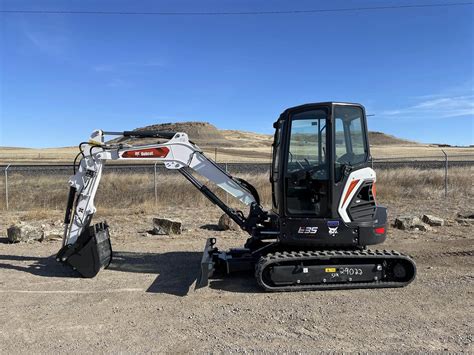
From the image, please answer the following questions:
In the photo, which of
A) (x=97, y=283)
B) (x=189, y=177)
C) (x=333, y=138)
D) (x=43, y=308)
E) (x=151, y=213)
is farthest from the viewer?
(x=151, y=213)

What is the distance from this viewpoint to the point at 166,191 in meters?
16.4

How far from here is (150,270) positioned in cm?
807

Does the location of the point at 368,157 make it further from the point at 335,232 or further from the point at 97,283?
the point at 97,283

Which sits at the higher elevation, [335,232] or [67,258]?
[335,232]

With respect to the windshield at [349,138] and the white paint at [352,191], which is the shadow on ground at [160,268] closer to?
the white paint at [352,191]

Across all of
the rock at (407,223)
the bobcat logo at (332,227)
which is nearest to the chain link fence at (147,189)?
the rock at (407,223)

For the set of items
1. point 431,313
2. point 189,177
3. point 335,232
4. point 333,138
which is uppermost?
point 333,138

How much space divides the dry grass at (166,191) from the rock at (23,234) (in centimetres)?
379

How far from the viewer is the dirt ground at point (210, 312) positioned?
4.89 meters

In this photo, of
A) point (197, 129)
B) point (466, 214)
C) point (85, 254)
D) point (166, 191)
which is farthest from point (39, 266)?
point (197, 129)

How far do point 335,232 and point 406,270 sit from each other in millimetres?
1223

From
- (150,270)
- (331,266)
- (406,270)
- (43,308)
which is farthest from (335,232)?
(43,308)

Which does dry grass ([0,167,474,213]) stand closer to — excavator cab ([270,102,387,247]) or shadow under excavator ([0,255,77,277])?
shadow under excavator ([0,255,77,277])

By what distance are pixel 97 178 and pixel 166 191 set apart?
8.56 metres
